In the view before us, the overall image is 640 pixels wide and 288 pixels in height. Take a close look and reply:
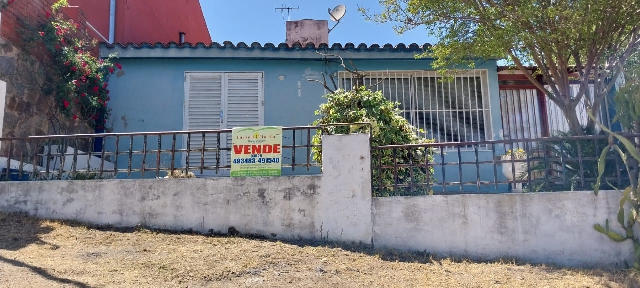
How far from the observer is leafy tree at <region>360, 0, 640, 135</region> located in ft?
20.0

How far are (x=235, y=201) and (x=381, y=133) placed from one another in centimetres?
220

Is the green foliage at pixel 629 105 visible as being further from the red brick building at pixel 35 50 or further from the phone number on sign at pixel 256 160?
the red brick building at pixel 35 50

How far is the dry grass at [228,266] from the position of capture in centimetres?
470

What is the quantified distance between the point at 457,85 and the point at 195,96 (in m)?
4.65

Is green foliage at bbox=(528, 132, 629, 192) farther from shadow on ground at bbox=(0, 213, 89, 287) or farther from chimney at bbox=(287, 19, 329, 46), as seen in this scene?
chimney at bbox=(287, 19, 329, 46)

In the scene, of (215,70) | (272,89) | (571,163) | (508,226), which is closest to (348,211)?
(508,226)

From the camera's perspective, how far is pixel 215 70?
9117 mm

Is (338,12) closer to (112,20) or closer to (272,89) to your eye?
(272,89)

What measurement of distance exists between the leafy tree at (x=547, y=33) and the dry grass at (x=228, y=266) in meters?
2.55

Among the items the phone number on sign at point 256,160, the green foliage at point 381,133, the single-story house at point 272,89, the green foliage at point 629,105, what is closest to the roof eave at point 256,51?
the single-story house at point 272,89

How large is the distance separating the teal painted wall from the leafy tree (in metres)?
1.87

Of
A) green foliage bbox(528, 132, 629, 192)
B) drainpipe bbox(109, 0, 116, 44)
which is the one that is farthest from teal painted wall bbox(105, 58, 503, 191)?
green foliage bbox(528, 132, 629, 192)

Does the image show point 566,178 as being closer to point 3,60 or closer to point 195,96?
point 195,96

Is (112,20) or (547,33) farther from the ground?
(112,20)
